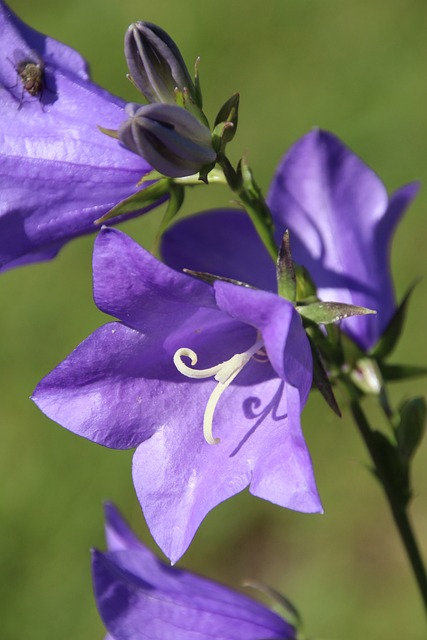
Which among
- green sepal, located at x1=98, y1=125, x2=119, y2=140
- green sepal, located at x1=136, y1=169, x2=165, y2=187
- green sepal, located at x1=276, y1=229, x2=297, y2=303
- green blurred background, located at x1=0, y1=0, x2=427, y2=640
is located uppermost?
green sepal, located at x1=98, y1=125, x2=119, y2=140

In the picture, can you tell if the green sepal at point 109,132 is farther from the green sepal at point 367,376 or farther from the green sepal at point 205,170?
the green sepal at point 367,376

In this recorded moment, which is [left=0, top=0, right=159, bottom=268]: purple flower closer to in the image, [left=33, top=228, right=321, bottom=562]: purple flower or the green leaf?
[left=33, top=228, right=321, bottom=562]: purple flower

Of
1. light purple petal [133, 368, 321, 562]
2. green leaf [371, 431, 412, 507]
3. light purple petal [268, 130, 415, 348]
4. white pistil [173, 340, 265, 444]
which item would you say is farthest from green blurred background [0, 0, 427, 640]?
white pistil [173, 340, 265, 444]

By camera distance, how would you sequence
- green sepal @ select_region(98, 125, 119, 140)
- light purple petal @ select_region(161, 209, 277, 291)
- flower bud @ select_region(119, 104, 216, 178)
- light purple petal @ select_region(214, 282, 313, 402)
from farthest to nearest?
1. light purple petal @ select_region(161, 209, 277, 291)
2. green sepal @ select_region(98, 125, 119, 140)
3. flower bud @ select_region(119, 104, 216, 178)
4. light purple petal @ select_region(214, 282, 313, 402)

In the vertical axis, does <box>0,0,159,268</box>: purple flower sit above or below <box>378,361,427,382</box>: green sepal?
above

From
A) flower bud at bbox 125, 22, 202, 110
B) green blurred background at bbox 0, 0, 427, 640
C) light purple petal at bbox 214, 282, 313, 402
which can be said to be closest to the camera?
light purple petal at bbox 214, 282, 313, 402

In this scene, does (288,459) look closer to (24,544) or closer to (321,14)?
(24,544)

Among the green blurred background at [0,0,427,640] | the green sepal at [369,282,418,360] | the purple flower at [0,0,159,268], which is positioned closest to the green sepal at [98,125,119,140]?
the purple flower at [0,0,159,268]

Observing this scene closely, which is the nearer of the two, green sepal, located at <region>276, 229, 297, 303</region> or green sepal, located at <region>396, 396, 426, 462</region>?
green sepal, located at <region>276, 229, 297, 303</region>
